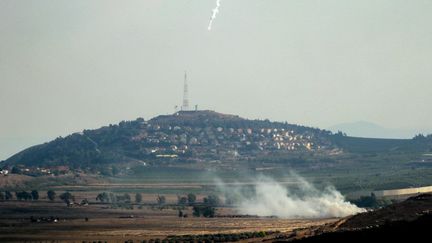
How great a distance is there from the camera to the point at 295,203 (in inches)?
6722

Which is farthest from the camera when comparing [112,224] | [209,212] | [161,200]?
[161,200]

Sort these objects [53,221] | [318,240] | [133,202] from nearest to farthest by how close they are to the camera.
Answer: [318,240] → [53,221] → [133,202]

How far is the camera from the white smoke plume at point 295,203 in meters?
155

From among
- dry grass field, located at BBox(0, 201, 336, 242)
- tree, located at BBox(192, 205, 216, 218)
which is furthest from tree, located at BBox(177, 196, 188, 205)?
tree, located at BBox(192, 205, 216, 218)

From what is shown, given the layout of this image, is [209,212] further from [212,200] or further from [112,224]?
[212,200]

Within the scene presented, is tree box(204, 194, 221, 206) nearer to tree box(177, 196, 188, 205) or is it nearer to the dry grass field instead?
tree box(177, 196, 188, 205)

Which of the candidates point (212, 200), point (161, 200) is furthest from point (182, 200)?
point (212, 200)

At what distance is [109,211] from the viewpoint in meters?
169

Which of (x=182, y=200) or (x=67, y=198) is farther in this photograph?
(x=67, y=198)

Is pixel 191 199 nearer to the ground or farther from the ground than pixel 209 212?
farther from the ground

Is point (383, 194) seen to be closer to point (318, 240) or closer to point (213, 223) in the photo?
point (213, 223)

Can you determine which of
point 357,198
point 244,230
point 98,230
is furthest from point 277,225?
point 357,198

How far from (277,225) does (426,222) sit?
200 ft

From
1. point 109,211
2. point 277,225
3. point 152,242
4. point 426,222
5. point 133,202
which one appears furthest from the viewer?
point 133,202
